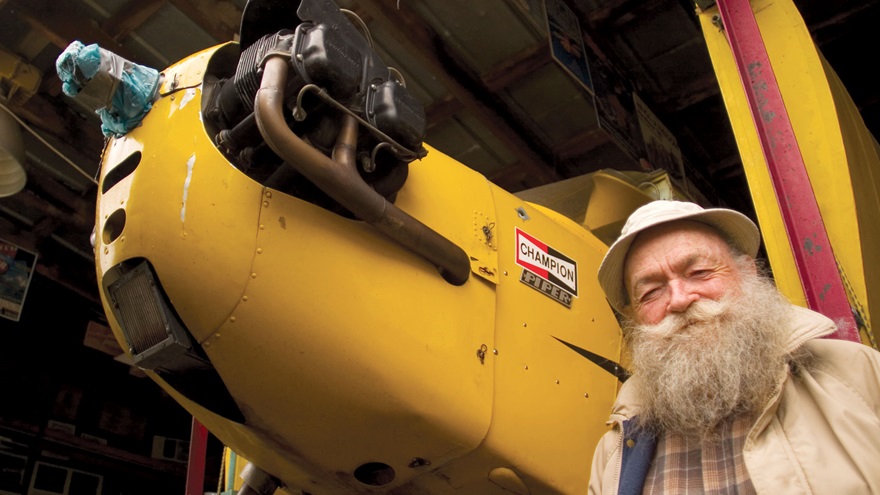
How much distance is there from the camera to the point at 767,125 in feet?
7.87

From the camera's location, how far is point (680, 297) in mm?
1805

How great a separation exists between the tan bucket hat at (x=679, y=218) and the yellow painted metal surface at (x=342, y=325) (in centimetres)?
34

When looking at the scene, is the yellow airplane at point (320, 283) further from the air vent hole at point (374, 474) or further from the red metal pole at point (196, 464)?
the red metal pole at point (196, 464)

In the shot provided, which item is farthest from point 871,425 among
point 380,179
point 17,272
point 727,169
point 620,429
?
point 17,272

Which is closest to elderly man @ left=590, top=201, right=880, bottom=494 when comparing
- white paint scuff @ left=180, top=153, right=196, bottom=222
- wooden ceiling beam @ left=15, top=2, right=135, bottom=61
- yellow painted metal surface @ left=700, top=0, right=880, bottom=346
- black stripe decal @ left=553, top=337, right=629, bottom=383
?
black stripe decal @ left=553, top=337, right=629, bottom=383

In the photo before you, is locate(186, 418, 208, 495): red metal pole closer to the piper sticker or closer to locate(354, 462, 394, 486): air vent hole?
locate(354, 462, 394, 486): air vent hole

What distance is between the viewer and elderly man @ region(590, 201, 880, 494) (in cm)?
136

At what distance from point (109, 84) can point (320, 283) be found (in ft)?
2.52

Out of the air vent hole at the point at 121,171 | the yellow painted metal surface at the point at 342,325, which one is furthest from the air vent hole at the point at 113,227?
the air vent hole at the point at 121,171

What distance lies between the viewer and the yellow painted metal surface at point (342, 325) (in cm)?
171

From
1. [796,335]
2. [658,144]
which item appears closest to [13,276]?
[658,144]

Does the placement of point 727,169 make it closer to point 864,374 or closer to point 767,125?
point 767,125

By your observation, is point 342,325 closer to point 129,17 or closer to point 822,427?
point 822,427

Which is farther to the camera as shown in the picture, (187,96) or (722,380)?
(187,96)
